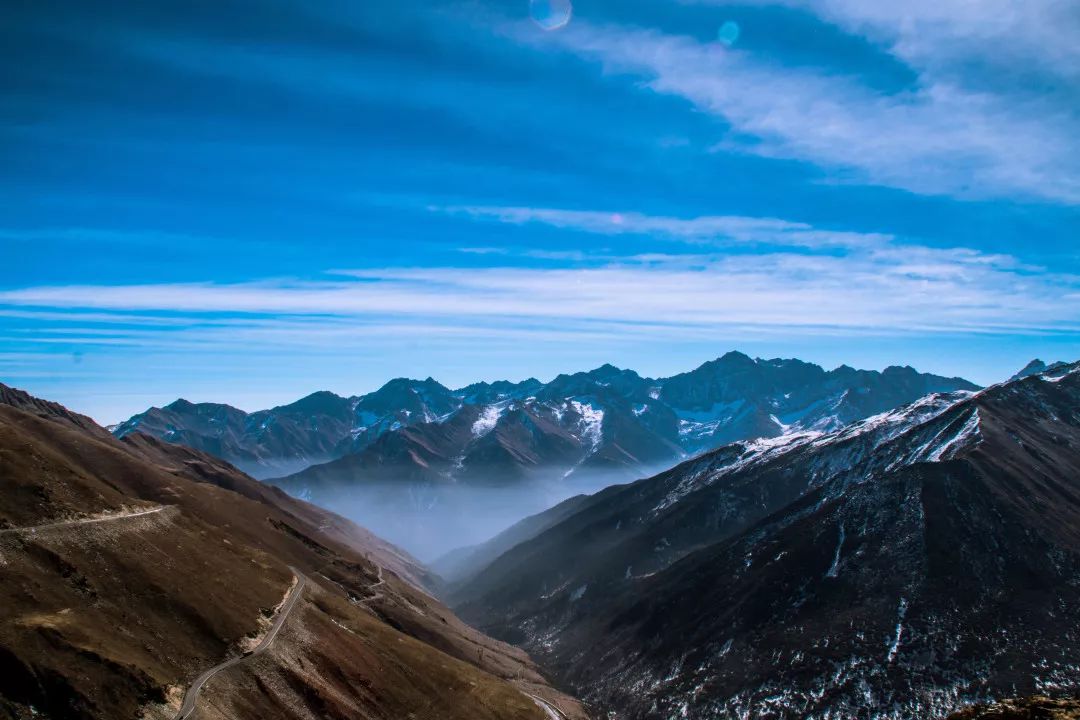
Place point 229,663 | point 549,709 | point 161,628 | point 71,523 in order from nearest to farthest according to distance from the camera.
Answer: point 161,628 < point 229,663 < point 71,523 < point 549,709

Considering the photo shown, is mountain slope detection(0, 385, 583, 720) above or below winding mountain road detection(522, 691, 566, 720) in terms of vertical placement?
above

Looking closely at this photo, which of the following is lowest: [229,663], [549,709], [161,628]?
[549,709]

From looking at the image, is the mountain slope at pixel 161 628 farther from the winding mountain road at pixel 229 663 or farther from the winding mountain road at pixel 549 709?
the winding mountain road at pixel 549 709

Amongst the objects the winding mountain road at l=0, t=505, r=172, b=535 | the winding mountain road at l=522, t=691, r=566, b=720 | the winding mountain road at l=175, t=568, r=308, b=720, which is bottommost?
the winding mountain road at l=522, t=691, r=566, b=720

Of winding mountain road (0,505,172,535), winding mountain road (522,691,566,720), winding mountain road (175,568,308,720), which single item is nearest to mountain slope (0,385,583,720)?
winding mountain road (0,505,172,535)

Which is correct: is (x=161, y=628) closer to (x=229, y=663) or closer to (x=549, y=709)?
(x=229, y=663)

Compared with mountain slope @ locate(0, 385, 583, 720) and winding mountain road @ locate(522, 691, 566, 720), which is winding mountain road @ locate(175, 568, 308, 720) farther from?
winding mountain road @ locate(522, 691, 566, 720)

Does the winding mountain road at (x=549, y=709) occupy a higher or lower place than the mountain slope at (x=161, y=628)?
lower

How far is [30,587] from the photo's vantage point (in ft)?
294

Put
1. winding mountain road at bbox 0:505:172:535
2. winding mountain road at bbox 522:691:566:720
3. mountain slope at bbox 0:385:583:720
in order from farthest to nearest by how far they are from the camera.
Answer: winding mountain road at bbox 522:691:566:720 < winding mountain road at bbox 0:505:172:535 < mountain slope at bbox 0:385:583:720

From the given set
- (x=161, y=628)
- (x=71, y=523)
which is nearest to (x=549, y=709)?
(x=161, y=628)

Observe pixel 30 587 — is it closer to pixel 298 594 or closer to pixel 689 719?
pixel 298 594

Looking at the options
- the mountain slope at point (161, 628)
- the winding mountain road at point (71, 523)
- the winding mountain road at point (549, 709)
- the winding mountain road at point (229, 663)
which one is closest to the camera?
the mountain slope at point (161, 628)

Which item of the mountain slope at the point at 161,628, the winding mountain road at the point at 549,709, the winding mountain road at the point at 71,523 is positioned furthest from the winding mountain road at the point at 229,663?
the winding mountain road at the point at 549,709
